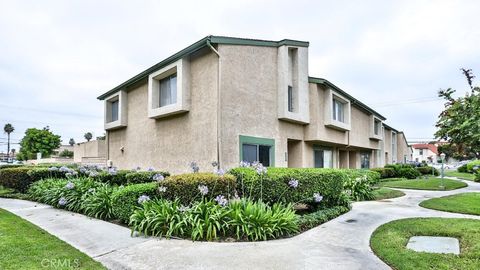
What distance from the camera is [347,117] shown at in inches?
753

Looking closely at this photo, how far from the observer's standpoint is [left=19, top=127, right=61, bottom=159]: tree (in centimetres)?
4612

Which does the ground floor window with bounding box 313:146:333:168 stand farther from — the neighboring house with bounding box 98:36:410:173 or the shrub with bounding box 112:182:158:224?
the shrub with bounding box 112:182:158:224

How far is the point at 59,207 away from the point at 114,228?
13.0 ft

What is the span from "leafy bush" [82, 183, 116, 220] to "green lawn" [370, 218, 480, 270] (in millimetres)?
6602

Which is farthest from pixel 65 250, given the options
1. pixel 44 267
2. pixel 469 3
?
pixel 469 3

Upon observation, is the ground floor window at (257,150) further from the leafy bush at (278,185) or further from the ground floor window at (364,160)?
the ground floor window at (364,160)

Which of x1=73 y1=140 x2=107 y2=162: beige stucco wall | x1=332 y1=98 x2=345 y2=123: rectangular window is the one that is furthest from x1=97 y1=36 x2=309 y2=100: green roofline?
x1=73 y1=140 x2=107 y2=162: beige stucco wall

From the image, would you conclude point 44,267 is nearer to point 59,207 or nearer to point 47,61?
point 59,207

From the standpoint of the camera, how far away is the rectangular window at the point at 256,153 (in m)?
11.9

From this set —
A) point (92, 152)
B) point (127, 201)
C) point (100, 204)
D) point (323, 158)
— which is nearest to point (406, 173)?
point (323, 158)

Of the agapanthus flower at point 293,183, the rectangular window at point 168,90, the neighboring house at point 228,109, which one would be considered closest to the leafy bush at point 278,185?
the agapanthus flower at point 293,183

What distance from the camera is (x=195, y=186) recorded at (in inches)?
274

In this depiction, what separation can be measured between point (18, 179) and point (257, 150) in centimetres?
1063

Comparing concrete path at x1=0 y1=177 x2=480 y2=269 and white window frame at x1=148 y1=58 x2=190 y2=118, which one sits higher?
white window frame at x1=148 y1=58 x2=190 y2=118
